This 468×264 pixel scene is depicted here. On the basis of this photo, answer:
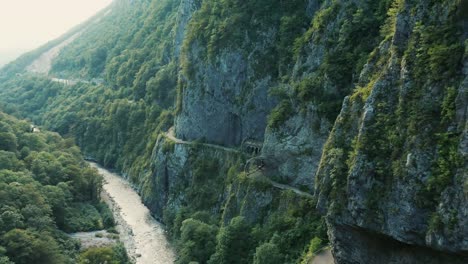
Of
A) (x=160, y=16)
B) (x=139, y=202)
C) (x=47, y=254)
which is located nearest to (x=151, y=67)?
(x=160, y=16)

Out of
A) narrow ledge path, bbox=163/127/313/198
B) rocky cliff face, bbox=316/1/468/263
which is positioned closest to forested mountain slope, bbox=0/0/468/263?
rocky cliff face, bbox=316/1/468/263

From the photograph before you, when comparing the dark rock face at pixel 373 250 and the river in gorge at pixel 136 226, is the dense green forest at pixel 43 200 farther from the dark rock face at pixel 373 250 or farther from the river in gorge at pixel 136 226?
the dark rock face at pixel 373 250

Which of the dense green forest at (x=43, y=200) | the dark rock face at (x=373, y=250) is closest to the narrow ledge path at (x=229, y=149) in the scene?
the dense green forest at (x=43, y=200)

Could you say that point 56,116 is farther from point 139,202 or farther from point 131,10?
point 131,10

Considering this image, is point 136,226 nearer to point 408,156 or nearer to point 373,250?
point 373,250

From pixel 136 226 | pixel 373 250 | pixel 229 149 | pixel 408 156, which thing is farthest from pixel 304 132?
pixel 136 226

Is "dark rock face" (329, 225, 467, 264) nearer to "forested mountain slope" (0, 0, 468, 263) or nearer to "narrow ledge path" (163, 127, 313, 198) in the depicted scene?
"forested mountain slope" (0, 0, 468, 263)
